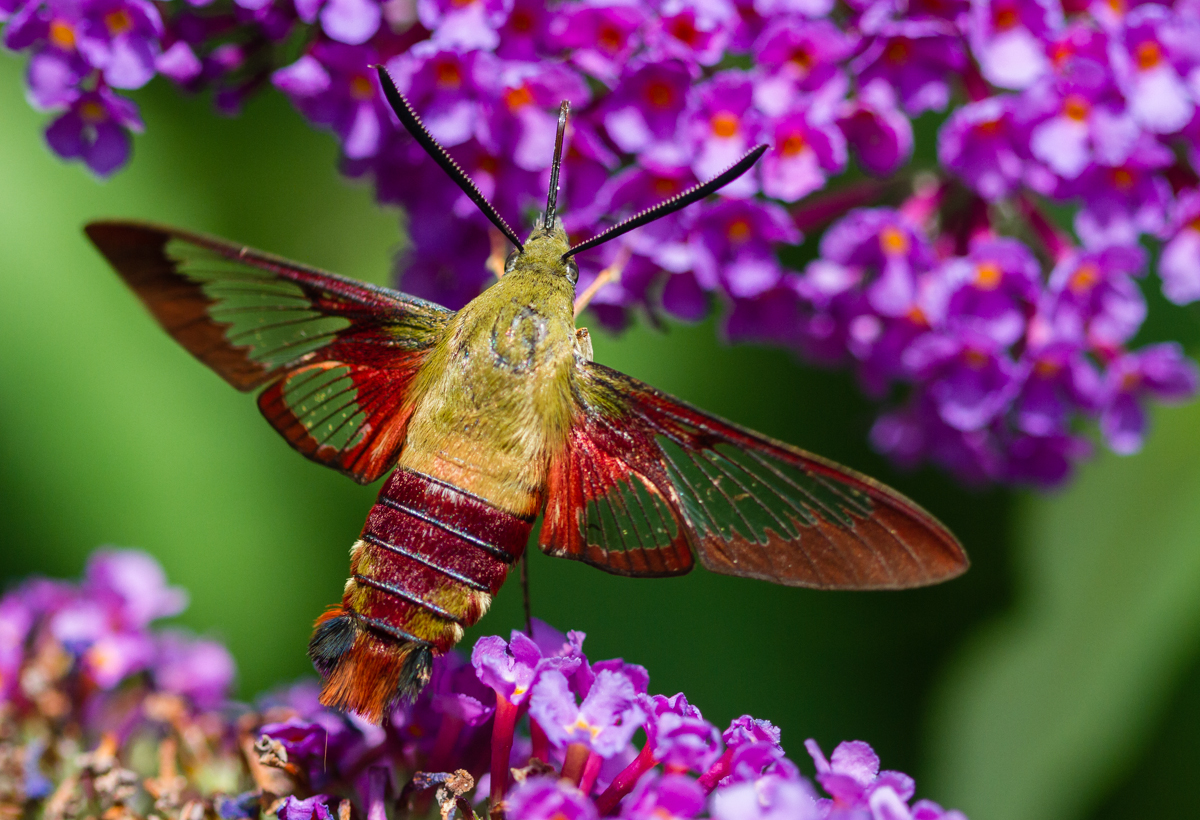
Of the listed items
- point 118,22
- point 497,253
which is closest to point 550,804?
point 497,253

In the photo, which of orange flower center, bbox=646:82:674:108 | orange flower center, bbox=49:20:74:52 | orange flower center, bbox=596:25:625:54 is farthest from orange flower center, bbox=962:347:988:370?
orange flower center, bbox=49:20:74:52

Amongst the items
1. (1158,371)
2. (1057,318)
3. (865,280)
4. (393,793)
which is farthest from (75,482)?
(1158,371)

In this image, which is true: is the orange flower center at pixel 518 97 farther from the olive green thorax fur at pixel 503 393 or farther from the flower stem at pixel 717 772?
the flower stem at pixel 717 772

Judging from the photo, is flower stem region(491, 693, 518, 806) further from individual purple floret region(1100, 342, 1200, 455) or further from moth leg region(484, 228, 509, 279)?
individual purple floret region(1100, 342, 1200, 455)

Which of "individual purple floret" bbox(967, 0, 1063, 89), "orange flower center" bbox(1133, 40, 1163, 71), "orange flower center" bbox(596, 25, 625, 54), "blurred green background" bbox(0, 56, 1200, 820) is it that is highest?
"orange flower center" bbox(1133, 40, 1163, 71)

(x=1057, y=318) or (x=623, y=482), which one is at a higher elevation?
(x=1057, y=318)

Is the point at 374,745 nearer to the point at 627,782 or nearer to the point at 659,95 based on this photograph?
the point at 627,782

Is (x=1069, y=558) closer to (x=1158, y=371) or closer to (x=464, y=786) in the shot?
(x=1158, y=371)
